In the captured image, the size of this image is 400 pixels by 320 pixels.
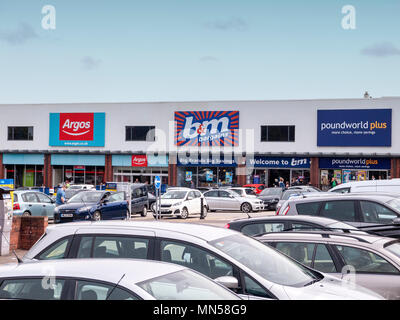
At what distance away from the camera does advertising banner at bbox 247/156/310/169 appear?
157ft

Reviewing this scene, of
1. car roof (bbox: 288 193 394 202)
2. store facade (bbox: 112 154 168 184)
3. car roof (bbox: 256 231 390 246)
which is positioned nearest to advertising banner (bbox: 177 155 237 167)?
store facade (bbox: 112 154 168 184)

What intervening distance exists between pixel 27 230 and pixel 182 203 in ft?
44.5

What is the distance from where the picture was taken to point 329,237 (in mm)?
7840

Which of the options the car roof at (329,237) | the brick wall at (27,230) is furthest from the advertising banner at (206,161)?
the car roof at (329,237)

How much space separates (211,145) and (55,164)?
573 inches

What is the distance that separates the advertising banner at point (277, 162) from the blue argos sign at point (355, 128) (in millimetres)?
1936

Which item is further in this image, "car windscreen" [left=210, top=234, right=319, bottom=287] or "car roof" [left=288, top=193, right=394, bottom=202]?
"car roof" [left=288, top=193, right=394, bottom=202]

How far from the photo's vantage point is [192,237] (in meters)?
6.10

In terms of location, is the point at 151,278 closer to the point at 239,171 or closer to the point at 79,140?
the point at 239,171

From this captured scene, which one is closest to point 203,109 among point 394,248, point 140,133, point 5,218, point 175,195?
point 140,133

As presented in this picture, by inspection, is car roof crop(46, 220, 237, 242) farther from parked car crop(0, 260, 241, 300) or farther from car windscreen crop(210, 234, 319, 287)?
parked car crop(0, 260, 241, 300)

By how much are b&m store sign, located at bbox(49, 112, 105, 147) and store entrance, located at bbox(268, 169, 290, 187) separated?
1479 centimetres

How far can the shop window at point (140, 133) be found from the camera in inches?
2041
